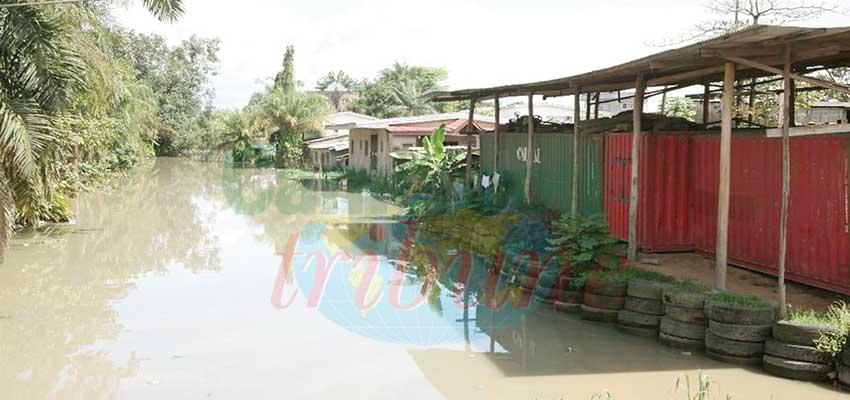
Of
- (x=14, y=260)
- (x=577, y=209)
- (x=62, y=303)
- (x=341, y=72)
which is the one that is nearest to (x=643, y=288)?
(x=577, y=209)

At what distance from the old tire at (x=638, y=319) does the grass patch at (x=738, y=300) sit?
2.80 ft

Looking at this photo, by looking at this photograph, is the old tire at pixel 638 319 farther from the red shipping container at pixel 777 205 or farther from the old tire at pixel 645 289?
the red shipping container at pixel 777 205

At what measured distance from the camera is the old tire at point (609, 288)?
9.27 m

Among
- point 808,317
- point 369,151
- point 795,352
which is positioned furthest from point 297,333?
point 369,151

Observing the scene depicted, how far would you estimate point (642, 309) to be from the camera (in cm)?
896

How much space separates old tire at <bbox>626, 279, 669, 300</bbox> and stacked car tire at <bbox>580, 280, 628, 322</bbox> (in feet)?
0.49

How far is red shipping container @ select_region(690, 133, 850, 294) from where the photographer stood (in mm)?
8422

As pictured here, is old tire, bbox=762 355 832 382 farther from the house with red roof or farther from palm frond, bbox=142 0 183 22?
the house with red roof

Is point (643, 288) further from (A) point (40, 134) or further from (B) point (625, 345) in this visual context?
(A) point (40, 134)

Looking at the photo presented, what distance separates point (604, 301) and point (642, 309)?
1.90ft

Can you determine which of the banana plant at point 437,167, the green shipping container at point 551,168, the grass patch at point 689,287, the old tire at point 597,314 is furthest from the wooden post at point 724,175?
the banana plant at point 437,167

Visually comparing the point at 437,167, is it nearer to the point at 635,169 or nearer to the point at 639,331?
the point at 635,169

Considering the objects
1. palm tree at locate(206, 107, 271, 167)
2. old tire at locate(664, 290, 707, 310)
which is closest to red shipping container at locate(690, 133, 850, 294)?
old tire at locate(664, 290, 707, 310)

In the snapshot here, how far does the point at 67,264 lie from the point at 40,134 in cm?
282
